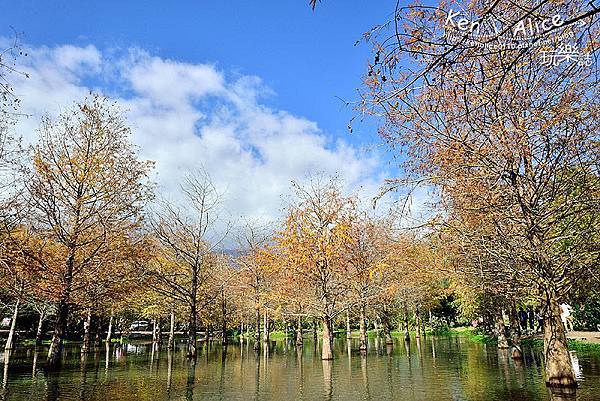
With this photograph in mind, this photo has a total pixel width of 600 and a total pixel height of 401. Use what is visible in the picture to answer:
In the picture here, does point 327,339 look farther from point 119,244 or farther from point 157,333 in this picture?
point 157,333

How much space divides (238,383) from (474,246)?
9223mm

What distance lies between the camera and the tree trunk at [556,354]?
12258mm

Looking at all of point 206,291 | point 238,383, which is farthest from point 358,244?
point 238,383

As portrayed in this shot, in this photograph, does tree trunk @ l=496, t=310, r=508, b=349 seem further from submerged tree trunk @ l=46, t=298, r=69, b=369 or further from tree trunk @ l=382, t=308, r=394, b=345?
submerged tree trunk @ l=46, t=298, r=69, b=369

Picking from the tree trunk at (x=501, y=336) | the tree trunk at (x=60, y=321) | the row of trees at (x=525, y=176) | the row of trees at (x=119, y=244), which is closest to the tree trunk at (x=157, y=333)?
the row of trees at (x=119, y=244)

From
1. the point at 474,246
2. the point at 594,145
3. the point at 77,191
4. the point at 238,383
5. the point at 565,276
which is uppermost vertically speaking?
the point at 77,191

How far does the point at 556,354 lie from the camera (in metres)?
12.4

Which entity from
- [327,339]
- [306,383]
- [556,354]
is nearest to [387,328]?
[327,339]

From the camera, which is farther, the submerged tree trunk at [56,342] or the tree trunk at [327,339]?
the tree trunk at [327,339]

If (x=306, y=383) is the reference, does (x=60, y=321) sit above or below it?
above

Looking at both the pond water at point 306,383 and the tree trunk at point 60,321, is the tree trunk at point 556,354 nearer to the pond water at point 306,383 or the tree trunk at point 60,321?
the pond water at point 306,383

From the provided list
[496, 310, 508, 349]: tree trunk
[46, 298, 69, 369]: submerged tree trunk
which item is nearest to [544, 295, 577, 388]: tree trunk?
[46, 298, 69, 369]: submerged tree trunk

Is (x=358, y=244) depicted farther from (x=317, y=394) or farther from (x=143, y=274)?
(x=317, y=394)

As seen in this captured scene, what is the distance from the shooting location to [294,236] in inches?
1011
